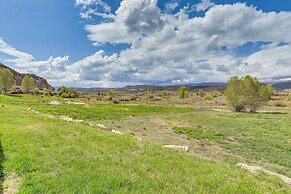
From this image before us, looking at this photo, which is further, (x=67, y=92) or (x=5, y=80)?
(x=67, y=92)

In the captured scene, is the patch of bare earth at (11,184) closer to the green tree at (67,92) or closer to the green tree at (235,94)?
the green tree at (235,94)

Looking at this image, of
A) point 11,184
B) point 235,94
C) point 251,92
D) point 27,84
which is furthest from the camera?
point 27,84

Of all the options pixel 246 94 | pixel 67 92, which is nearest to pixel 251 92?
pixel 246 94

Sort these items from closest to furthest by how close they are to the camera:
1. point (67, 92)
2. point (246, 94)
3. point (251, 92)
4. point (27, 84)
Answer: point (251, 92) → point (246, 94) → point (27, 84) → point (67, 92)

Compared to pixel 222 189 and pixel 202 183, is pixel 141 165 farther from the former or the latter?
pixel 222 189

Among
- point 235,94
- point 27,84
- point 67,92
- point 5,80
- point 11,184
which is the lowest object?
point 67,92

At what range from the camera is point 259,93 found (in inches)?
2212

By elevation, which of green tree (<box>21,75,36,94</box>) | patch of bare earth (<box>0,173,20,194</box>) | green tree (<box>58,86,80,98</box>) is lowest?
Answer: green tree (<box>58,86,80,98</box>)

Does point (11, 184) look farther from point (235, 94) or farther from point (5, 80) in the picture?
point (5, 80)

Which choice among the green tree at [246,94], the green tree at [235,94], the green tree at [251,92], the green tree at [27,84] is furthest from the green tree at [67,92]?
the green tree at [251,92]

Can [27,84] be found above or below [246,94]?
above

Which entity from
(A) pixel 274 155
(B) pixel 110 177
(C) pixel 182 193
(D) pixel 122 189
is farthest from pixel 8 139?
(A) pixel 274 155

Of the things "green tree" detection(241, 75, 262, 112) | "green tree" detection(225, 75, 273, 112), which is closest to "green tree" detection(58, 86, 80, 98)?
"green tree" detection(225, 75, 273, 112)

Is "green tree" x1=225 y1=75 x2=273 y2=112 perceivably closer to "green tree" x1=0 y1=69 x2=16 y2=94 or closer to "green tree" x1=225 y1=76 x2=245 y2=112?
"green tree" x1=225 y1=76 x2=245 y2=112
